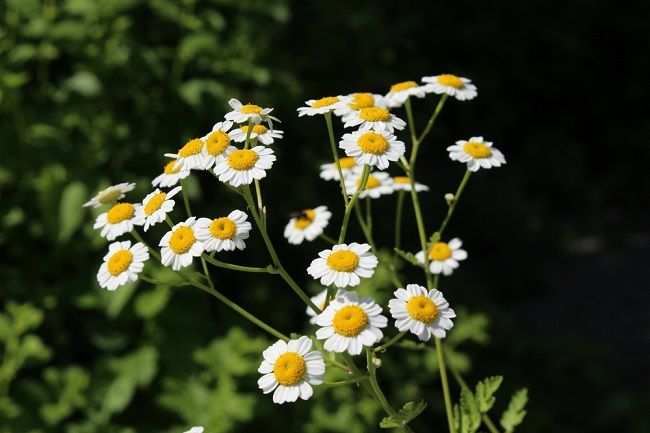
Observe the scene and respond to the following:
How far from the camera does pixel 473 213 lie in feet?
17.6

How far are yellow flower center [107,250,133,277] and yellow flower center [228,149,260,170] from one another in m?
0.26

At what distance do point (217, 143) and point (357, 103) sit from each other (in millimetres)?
303

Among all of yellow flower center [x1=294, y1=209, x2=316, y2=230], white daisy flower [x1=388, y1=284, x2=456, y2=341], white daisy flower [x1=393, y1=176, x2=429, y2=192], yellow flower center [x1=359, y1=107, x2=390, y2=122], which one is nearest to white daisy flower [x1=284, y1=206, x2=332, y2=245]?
yellow flower center [x1=294, y1=209, x2=316, y2=230]

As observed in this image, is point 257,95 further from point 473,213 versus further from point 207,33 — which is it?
point 473,213

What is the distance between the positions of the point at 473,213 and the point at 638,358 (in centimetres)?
147

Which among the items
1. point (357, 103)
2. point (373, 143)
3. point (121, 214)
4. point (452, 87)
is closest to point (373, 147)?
point (373, 143)

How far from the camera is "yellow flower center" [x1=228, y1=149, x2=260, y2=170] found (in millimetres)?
1231

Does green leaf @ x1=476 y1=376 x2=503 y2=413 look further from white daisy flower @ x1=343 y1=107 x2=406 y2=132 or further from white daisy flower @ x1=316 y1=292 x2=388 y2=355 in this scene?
white daisy flower @ x1=343 y1=107 x2=406 y2=132

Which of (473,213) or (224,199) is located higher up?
(224,199)

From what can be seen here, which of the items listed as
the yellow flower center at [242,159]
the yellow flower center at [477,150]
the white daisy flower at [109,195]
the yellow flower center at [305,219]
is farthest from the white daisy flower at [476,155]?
the white daisy flower at [109,195]

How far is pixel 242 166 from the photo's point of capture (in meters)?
1.23

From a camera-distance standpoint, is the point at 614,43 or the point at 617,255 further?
the point at 614,43

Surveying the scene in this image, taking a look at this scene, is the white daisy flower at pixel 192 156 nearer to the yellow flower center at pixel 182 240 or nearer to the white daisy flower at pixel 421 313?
the yellow flower center at pixel 182 240

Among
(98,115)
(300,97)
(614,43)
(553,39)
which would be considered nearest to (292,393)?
(98,115)
